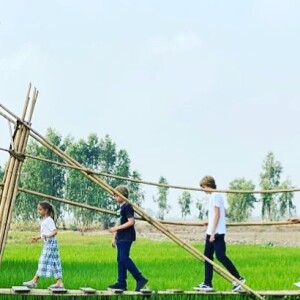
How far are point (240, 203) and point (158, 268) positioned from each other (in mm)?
27995

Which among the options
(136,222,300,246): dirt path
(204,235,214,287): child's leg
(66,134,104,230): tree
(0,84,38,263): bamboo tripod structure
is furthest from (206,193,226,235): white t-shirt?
(66,134,104,230): tree

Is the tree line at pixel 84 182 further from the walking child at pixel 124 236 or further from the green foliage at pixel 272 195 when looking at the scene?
the walking child at pixel 124 236

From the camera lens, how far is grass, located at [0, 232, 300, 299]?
10516 mm

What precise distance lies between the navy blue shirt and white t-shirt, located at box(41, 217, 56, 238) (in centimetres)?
65

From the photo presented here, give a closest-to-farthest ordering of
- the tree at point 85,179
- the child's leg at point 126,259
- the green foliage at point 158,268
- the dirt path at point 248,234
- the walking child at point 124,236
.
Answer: the walking child at point 124,236
the child's leg at point 126,259
the green foliage at point 158,268
the dirt path at point 248,234
the tree at point 85,179

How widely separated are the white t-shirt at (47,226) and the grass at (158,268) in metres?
1.52

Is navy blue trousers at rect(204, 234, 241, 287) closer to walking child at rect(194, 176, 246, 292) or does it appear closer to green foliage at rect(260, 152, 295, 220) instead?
walking child at rect(194, 176, 246, 292)

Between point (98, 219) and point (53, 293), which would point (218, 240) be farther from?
point (98, 219)

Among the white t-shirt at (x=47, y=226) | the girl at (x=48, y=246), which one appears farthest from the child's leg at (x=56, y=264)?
the white t-shirt at (x=47, y=226)

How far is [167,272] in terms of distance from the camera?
1245 centimetres

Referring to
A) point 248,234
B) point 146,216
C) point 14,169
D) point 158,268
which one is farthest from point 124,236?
point 248,234

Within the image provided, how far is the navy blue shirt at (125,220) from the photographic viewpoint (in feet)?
26.6

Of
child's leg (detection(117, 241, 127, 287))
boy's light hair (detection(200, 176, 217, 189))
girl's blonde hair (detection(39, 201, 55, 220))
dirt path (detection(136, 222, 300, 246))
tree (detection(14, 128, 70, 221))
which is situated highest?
tree (detection(14, 128, 70, 221))

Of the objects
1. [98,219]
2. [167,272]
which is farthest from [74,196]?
[167,272]
